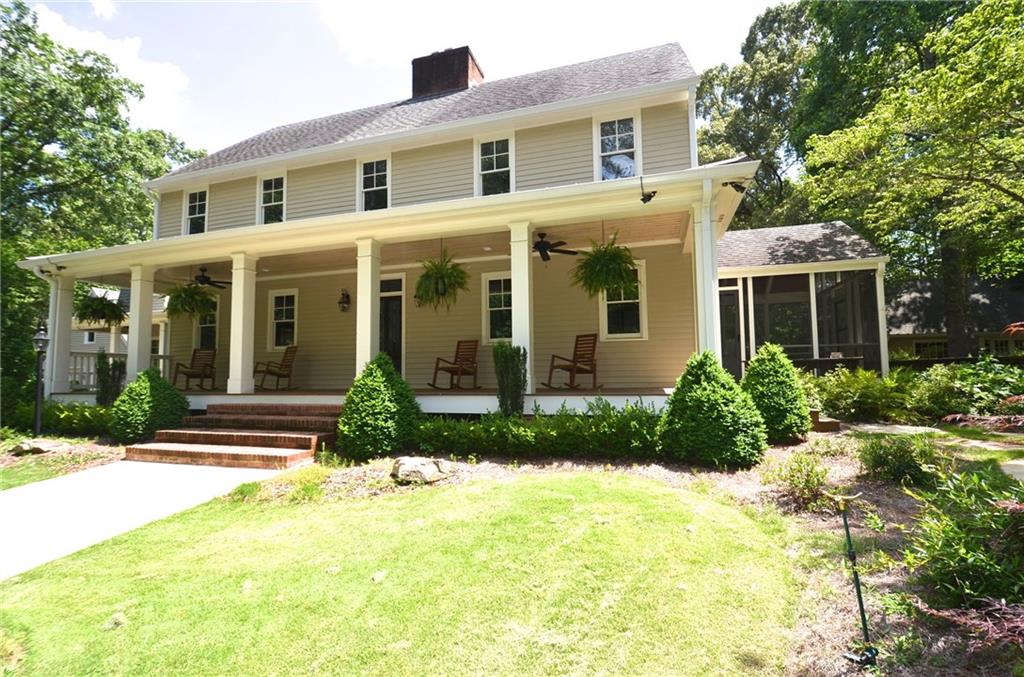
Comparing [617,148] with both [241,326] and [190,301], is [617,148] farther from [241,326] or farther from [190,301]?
[190,301]

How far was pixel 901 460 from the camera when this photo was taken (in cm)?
453

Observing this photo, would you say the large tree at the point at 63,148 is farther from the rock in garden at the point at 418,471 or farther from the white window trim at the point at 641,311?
the white window trim at the point at 641,311

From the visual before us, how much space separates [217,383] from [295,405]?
5.59 metres

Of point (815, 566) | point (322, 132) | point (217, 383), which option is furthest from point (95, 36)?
point (815, 566)

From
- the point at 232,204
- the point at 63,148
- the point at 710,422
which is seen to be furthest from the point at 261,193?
the point at 63,148

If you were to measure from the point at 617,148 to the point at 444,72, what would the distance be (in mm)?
6108

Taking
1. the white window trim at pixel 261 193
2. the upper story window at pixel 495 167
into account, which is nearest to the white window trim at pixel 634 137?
the upper story window at pixel 495 167

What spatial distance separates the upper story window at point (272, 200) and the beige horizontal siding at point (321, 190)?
0.22m

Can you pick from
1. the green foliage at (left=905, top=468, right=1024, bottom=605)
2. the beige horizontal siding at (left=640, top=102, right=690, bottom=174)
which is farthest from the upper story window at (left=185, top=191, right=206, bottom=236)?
the green foliage at (left=905, top=468, right=1024, bottom=605)

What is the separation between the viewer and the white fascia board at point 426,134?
8469mm

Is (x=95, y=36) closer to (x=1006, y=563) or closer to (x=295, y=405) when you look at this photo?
(x=295, y=405)

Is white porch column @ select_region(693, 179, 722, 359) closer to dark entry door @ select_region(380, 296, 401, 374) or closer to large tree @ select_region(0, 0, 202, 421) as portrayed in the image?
dark entry door @ select_region(380, 296, 401, 374)

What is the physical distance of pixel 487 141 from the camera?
32.0 feet

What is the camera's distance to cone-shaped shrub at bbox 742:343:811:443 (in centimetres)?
618
